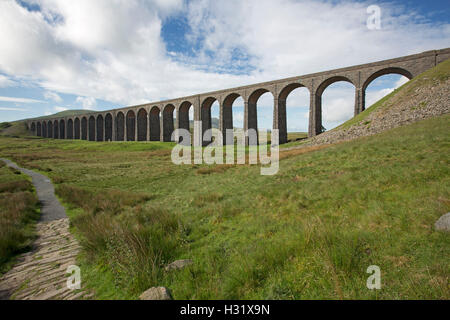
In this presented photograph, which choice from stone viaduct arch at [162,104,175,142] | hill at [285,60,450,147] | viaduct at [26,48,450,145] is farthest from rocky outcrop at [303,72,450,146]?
stone viaduct arch at [162,104,175,142]

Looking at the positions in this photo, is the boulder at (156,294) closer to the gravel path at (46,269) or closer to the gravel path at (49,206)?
the gravel path at (46,269)

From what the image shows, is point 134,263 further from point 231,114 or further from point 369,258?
point 231,114

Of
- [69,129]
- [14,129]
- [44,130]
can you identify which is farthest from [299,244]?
[14,129]

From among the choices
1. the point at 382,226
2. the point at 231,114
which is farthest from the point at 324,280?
the point at 231,114

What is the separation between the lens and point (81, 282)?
3.60 m

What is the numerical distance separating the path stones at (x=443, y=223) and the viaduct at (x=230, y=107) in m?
29.3

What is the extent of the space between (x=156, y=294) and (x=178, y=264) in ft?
2.71

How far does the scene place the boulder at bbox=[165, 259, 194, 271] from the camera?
3509mm

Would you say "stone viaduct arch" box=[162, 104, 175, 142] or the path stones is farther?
"stone viaduct arch" box=[162, 104, 175, 142]

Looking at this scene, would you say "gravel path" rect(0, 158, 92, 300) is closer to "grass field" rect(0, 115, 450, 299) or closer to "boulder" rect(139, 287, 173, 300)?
"grass field" rect(0, 115, 450, 299)

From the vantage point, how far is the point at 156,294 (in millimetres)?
2828

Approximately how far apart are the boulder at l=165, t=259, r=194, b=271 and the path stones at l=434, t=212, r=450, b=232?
13.2 feet

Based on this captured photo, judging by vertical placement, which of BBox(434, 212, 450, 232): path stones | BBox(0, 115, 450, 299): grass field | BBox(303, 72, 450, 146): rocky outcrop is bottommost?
BBox(0, 115, 450, 299): grass field
